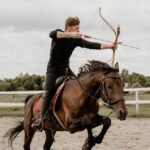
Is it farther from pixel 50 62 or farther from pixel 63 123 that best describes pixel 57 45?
pixel 63 123

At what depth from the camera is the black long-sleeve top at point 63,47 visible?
871cm

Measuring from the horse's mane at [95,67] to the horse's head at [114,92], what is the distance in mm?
72

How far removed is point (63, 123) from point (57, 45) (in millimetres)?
1396

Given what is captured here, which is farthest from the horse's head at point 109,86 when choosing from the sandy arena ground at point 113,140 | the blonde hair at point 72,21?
the sandy arena ground at point 113,140

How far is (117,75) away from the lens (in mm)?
8070

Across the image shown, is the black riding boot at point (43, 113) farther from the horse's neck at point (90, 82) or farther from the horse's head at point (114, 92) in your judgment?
the horse's head at point (114, 92)

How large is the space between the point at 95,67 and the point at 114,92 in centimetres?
88

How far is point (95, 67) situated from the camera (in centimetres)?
860

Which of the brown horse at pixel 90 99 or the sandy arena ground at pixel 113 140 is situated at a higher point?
the brown horse at pixel 90 99

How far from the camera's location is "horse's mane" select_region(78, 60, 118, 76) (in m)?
8.29

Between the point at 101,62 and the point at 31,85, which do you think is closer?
the point at 101,62

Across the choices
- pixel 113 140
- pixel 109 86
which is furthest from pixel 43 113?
pixel 113 140

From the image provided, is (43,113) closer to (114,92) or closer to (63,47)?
(63,47)

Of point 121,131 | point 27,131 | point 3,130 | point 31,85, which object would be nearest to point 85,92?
point 27,131
